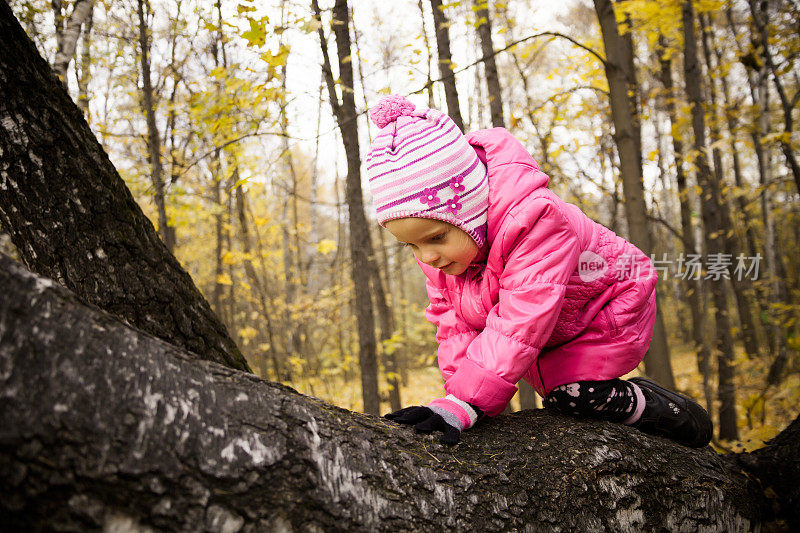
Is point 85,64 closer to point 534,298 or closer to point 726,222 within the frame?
point 534,298

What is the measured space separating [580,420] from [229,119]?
10.8 feet

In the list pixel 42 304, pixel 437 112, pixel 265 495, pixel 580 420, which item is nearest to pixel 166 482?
pixel 265 495

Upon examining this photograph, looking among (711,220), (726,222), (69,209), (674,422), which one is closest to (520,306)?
(674,422)

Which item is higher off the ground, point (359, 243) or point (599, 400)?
point (359, 243)

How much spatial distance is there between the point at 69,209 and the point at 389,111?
111 centimetres

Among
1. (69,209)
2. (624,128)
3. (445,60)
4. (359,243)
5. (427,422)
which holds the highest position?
(445,60)

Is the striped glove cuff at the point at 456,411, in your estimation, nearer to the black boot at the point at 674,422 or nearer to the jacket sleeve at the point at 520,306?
the jacket sleeve at the point at 520,306

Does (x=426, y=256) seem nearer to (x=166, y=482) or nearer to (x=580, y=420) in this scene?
(x=580, y=420)

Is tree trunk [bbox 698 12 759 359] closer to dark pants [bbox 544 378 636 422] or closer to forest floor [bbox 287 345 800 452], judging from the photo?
forest floor [bbox 287 345 800 452]

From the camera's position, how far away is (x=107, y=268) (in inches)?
57.6

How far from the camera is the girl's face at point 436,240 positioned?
5.79 feet

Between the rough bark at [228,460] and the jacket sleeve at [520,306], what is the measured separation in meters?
0.17

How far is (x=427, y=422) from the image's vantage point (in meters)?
1.34

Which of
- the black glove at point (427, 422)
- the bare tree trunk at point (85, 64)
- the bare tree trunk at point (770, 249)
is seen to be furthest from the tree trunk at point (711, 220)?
the bare tree trunk at point (85, 64)
